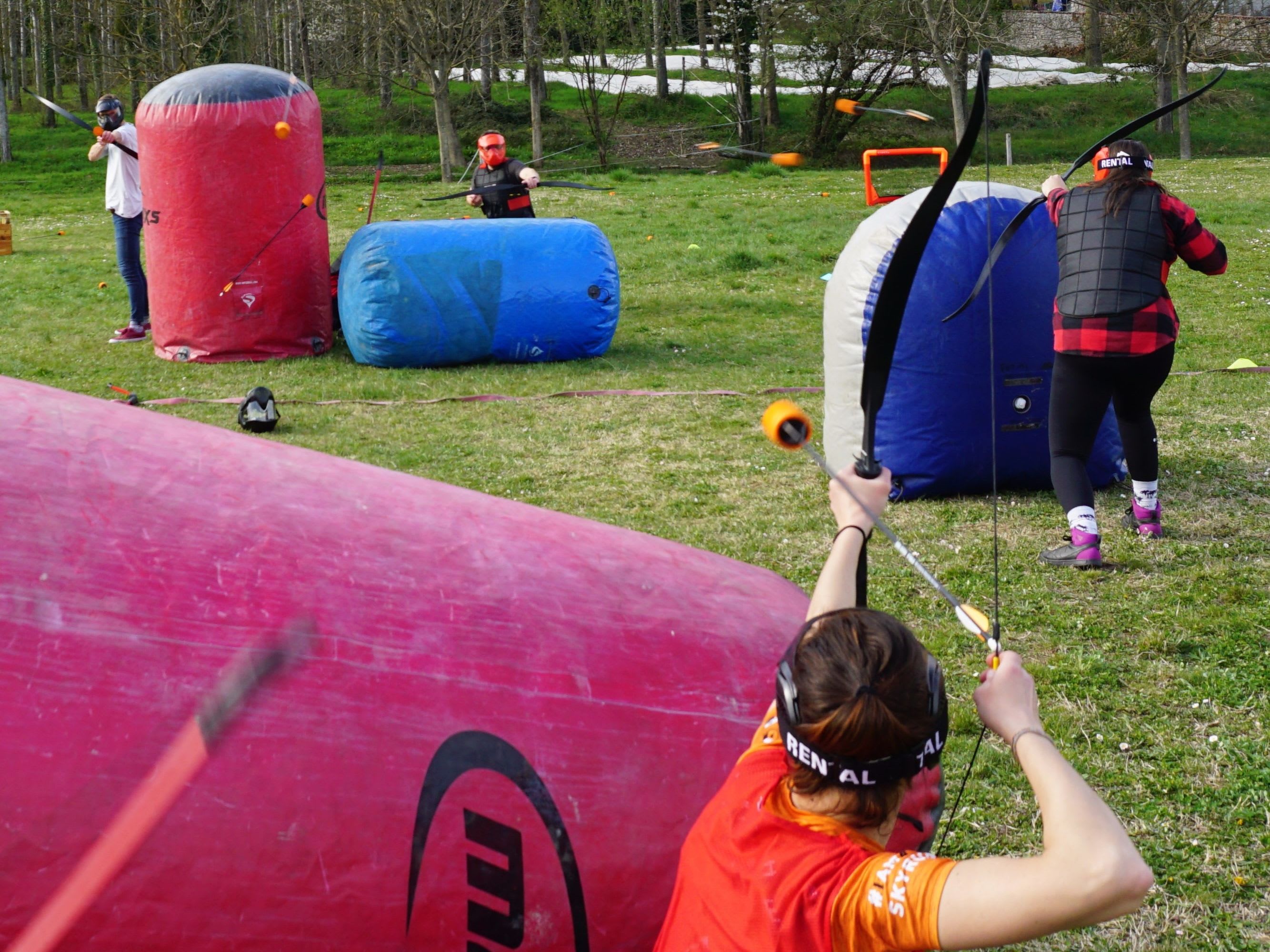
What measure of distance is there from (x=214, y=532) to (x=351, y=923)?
700 millimetres

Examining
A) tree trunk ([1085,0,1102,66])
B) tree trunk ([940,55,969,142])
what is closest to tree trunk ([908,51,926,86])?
tree trunk ([940,55,969,142])

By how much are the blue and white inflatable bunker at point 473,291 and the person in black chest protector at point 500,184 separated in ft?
4.68

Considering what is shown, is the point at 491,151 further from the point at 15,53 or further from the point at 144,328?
the point at 15,53


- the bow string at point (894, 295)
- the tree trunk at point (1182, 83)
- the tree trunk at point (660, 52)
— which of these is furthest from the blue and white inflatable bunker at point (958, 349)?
the tree trunk at point (660, 52)

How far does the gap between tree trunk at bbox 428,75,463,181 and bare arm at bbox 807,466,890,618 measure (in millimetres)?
23406

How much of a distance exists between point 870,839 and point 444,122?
81.2 feet

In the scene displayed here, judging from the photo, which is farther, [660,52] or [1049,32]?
[1049,32]

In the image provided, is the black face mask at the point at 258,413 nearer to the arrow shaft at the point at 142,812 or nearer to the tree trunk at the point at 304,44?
the arrow shaft at the point at 142,812

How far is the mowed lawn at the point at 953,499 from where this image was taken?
137 inches

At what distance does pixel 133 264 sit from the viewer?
35.6 ft

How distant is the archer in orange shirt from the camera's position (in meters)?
1.58

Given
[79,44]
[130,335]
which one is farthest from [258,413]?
[79,44]

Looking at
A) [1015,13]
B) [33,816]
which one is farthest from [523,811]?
[1015,13]

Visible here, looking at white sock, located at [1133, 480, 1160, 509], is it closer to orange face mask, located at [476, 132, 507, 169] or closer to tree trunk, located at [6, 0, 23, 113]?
orange face mask, located at [476, 132, 507, 169]
